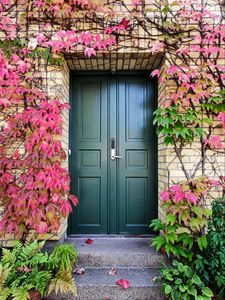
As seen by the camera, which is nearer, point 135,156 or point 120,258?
point 120,258

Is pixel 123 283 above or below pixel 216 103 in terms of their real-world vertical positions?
below

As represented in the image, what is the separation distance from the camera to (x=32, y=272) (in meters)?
2.30

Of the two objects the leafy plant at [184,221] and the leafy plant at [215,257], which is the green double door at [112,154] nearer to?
the leafy plant at [184,221]

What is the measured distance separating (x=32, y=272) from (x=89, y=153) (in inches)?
59.1

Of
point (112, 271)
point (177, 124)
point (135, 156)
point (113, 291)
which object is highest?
point (177, 124)

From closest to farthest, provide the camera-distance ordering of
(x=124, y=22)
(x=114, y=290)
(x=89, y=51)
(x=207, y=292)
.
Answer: (x=207, y=292) → (x=114, y=290) → (x=89, y=51) → (x=124, y=22)

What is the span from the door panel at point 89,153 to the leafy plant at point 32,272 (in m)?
0.81

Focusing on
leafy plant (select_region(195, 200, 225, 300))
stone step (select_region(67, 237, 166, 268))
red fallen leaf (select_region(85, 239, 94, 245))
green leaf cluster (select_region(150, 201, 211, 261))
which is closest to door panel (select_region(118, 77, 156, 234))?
red fallen leaf (select_region(85, 239, 94, 245))

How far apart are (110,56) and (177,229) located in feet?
6.49

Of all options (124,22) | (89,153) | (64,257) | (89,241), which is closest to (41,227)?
(64,257)

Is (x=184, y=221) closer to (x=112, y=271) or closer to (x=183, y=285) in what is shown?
(x=183, y=285)

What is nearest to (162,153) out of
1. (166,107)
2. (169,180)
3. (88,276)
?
(169,180)

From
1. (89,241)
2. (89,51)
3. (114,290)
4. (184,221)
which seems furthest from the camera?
(89,241)

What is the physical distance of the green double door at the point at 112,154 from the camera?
331cm
